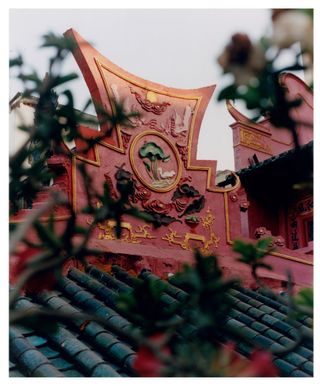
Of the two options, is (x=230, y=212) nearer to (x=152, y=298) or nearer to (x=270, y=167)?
(x=270, y=167)

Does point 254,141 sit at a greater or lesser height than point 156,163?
greater

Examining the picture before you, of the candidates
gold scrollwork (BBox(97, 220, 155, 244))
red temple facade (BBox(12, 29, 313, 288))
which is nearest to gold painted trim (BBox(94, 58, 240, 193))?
red temple facade (BBox(12, 29, 313, 288))

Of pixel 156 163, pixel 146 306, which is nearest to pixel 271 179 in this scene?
pixel 156 163

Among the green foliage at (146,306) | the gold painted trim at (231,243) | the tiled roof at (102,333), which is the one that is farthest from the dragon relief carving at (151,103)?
the green foliage at (146,306)

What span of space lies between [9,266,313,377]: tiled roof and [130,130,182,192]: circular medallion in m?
0.72

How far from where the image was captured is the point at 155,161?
5.49 m

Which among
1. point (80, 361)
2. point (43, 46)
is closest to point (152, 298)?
point (43, 46)

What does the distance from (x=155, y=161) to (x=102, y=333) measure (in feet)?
5.87

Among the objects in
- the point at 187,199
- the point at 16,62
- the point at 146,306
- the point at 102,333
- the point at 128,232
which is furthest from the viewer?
the point at 187,199

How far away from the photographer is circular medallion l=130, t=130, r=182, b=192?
540 cm

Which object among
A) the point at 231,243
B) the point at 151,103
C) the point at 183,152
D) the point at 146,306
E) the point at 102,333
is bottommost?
the point at 102,333

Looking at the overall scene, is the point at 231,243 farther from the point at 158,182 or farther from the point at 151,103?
the point at 151,103

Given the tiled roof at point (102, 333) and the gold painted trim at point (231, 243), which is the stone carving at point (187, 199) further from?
the tiled roof at point (102, 333)
